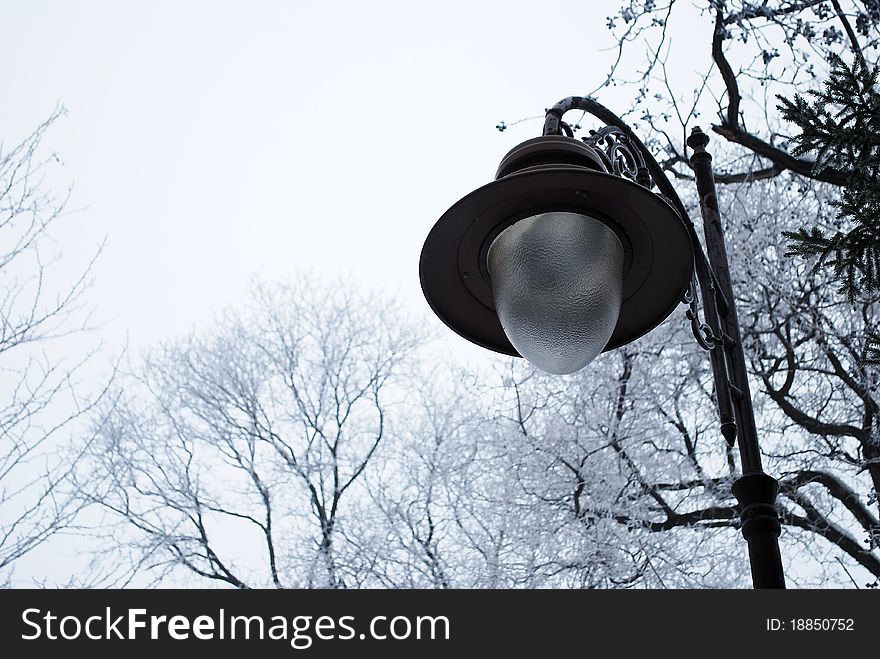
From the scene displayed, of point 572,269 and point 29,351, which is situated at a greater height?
point 29,351

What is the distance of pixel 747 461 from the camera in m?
1.80

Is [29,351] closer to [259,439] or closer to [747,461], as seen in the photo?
[747,461]

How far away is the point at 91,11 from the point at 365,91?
3046 centimetres

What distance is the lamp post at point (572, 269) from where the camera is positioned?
1.66 metres

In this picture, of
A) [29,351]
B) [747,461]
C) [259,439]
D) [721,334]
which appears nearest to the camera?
→ [747,461]

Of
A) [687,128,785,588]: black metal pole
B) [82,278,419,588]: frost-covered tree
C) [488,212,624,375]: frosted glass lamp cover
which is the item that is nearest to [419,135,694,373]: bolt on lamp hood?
[488,212,624,375]: frosted glass lamp cover

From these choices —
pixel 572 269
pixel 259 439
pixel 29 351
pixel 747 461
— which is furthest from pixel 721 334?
pixel 259 439

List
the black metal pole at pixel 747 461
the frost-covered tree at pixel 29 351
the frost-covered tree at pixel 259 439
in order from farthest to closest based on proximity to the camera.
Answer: the frost-covered tree at pixel 259 439
the frost-covered tree at pixel 29 351
the black metal pole at pixel 747 461

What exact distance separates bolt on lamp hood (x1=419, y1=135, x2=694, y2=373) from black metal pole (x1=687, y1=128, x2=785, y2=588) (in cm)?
30

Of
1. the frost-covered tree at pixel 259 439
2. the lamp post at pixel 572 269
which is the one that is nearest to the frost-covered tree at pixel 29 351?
the frost-covered tree at pixel 259 439

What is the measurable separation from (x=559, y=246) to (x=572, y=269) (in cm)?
6

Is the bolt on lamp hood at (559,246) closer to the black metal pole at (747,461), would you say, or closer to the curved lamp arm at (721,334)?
the curved lamp arm at (721,334)

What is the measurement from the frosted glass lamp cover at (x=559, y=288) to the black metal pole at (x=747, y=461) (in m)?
0.44
